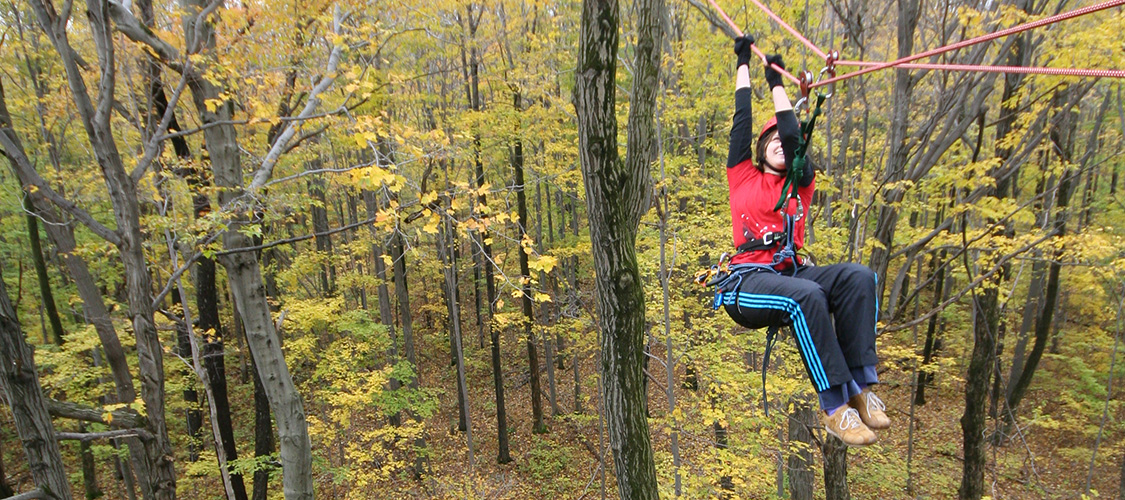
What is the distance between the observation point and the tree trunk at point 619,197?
267 cm

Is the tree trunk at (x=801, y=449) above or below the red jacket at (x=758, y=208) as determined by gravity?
below

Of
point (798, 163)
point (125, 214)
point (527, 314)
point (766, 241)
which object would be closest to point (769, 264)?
Result: point (766, 241)

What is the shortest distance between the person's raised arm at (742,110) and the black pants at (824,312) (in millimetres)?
773

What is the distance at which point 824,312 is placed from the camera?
91.2 inches

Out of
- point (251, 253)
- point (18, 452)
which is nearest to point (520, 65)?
point (251, 253)

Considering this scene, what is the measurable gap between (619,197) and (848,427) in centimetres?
169

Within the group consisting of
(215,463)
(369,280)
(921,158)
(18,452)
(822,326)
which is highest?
(921,158)

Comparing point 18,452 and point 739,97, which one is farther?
point 18,452

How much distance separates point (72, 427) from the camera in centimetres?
1012

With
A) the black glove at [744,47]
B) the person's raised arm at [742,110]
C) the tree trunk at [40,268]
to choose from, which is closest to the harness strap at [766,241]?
the person's raised arm at [742,110]

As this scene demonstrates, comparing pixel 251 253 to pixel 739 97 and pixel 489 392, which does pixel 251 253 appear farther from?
pixel 489 392

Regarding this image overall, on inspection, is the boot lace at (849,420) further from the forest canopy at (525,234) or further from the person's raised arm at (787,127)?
the person's raised arm at (787,127)

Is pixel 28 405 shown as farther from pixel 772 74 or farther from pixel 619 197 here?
pixel 772 74

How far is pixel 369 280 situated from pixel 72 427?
663cm
